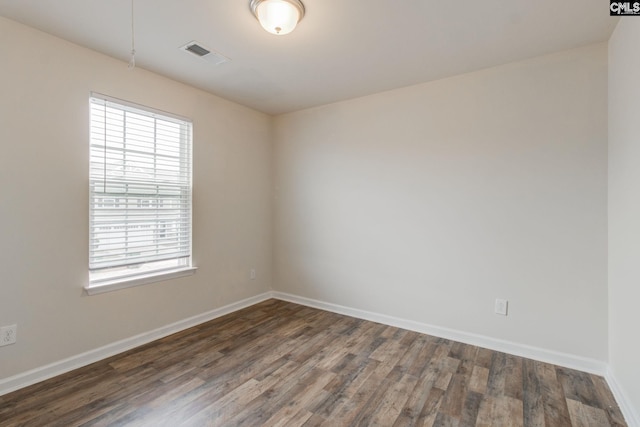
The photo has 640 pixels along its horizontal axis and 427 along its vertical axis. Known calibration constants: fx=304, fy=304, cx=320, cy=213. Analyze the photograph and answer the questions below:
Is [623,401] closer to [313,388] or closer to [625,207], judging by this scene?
[625,207]

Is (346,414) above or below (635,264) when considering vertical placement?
below

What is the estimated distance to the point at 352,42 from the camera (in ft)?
7.63

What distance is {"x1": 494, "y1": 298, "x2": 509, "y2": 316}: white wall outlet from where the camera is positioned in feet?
8.82

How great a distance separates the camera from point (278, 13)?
1.83 meters

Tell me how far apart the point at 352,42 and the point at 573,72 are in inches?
69.4

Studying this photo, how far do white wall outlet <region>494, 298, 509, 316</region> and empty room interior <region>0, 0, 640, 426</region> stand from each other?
0.08 feet

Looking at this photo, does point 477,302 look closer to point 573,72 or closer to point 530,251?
point 530,251

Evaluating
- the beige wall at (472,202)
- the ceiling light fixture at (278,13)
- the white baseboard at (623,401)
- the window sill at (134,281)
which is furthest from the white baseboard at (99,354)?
the white baseboard at (623,401)

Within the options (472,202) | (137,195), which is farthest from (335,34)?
(137,195)

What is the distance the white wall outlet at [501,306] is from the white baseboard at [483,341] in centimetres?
25

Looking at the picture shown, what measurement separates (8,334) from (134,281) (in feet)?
2.72

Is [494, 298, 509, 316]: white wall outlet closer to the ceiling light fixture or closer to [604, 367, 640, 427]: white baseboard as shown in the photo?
[604, 367, 640, 427]: white baseboard

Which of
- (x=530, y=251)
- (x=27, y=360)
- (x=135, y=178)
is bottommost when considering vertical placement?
(x=27, y=360)

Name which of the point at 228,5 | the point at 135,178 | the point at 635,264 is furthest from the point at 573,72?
the point at 135,178
